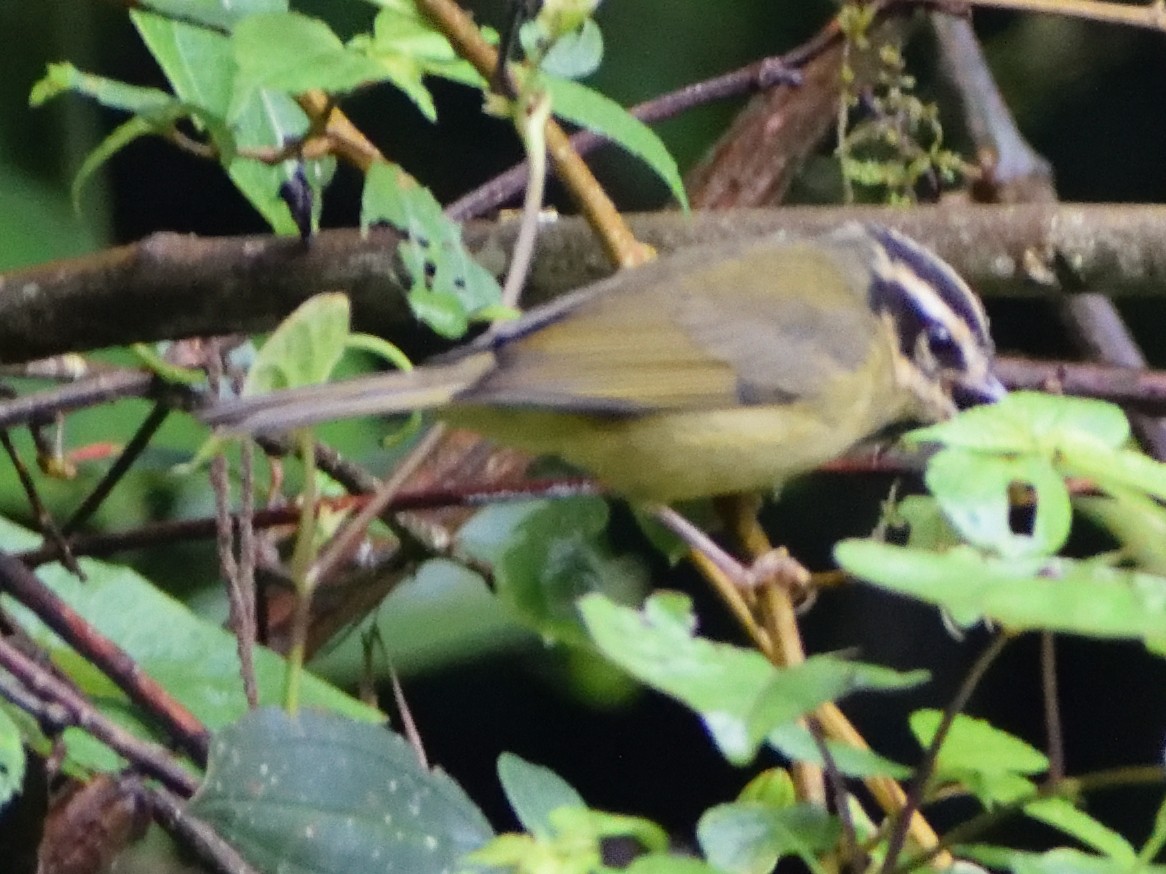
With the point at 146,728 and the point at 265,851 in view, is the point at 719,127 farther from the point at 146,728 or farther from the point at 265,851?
the point at 265,851

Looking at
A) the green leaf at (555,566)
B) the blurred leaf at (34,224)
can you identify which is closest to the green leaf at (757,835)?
the green leaf at (555,566)

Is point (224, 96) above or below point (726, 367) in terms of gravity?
above

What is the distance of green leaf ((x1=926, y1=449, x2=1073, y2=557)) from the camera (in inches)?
25.0

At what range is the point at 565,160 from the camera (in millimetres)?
1149

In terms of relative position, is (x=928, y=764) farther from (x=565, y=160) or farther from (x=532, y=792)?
(x=565, y=160)

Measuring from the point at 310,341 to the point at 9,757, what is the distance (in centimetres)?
36

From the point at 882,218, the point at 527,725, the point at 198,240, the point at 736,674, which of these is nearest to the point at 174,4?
the point at 198,240

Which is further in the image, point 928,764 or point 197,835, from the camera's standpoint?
point 197,835

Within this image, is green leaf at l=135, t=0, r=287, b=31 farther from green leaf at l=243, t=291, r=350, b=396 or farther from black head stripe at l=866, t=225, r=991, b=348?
black head stripe at l=866, t=225, r=991, b=348

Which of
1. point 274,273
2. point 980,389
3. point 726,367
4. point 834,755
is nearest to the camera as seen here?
point 834,755

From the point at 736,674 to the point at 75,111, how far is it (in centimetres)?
222

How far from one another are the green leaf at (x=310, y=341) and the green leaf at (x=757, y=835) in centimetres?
43

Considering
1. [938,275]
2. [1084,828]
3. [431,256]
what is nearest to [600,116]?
[431,256]

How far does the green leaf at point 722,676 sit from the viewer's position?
0.60 m
